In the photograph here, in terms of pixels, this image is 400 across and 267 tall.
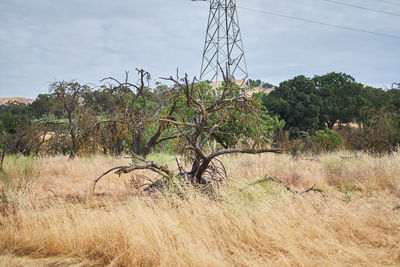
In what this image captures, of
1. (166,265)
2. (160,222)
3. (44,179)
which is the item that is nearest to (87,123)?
(44,179)

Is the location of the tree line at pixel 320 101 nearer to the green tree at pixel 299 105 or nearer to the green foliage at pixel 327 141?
the green tree at pixel 299 105

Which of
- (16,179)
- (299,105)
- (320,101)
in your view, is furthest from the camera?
(320,101)

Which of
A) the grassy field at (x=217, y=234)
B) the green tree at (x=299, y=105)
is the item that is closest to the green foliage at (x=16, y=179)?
the grassy field at (x=217, y=234)

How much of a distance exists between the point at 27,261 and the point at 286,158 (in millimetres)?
9924

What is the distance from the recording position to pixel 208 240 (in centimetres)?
429

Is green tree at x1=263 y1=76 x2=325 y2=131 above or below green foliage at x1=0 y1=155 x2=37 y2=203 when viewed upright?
above

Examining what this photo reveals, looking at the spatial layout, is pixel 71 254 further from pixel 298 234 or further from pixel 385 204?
pixel 385 204

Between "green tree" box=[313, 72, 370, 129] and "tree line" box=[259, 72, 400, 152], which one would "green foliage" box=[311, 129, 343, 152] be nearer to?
"tree line" box=[259, 72, 400, 152]

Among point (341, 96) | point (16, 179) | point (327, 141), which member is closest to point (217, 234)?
point (16, 179)

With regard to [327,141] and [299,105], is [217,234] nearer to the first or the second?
[327,141]

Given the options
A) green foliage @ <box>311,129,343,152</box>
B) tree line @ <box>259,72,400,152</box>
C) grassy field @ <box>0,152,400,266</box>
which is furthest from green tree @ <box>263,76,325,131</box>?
grassy field @ <box>0,152,400,266</box>

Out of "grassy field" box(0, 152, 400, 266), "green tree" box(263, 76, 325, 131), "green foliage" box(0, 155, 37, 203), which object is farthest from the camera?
"green tree" box(263, 76, 325, 131)

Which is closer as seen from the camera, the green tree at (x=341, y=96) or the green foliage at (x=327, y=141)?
the green foliage at (x=327, y=141)

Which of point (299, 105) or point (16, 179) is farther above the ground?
point (299, 105)
